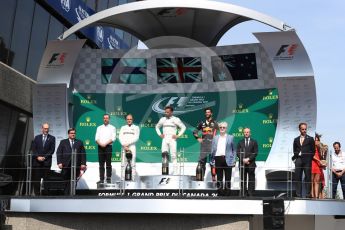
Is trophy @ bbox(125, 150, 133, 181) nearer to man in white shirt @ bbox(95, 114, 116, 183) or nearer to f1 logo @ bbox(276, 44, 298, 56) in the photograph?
man in white shirt @ bbox(95, 114, 116, 183)

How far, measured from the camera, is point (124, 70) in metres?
16.9

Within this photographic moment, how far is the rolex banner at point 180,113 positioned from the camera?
16.1 meters

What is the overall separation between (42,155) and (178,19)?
4.71 m

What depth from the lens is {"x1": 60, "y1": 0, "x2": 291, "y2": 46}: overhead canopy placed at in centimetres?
1470

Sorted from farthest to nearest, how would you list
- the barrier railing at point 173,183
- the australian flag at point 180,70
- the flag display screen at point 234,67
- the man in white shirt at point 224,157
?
the australian flag at point 180,70, the flag display screen at point 234,67, the barrier railing at point 173,183, the man in white shirt at point 224,157

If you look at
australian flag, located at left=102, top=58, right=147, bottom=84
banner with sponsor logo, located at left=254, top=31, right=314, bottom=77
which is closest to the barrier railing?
banner with sponsor logo, located at left=254, top=31, right=314, bottom=77

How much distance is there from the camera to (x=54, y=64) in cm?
1600

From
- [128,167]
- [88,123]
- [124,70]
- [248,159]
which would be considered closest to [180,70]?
[124,70]

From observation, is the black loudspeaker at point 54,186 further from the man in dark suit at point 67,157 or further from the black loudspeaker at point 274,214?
the black loudspeaker at point 274,214

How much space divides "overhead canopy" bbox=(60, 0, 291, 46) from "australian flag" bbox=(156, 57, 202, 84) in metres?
0.68

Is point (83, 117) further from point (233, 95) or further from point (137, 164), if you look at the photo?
point (233, 95)

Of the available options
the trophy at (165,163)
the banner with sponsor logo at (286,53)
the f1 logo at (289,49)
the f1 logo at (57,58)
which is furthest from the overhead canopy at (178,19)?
the trophy at (165,163)

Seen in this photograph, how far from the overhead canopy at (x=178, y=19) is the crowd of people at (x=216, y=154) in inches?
87.0

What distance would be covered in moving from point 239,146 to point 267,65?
127 inches
